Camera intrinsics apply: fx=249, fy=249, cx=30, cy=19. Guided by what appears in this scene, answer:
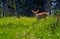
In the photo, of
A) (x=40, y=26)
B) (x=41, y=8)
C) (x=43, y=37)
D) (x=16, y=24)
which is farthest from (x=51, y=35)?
(x=41, y=8)

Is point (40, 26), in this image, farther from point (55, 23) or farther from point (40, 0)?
point (40, 0)

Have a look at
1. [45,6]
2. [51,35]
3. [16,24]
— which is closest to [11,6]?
[45,6]

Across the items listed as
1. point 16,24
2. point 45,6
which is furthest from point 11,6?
point 16,24

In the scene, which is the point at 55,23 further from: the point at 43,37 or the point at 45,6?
the point at 45,6

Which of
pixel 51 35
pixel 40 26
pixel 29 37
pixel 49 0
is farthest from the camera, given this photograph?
pixel 49 0

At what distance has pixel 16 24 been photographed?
22.0ft

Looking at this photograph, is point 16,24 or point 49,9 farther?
point 49,9

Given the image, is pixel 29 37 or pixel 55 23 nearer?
pixel 29 37

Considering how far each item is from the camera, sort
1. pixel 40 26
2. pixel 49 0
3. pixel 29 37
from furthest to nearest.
Result: pixel 49 0, pixel 40 26, pixel 29 37

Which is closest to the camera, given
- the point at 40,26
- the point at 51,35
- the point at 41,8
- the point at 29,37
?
the point at 29,37

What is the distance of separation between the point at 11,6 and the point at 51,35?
8.36 m

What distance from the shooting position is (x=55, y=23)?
21.8ft

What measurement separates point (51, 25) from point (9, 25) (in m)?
1.13

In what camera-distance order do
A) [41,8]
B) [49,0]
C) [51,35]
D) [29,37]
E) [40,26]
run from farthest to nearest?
[41,8]
[49,0]
[40,26]
[51,35]
[29,37]
